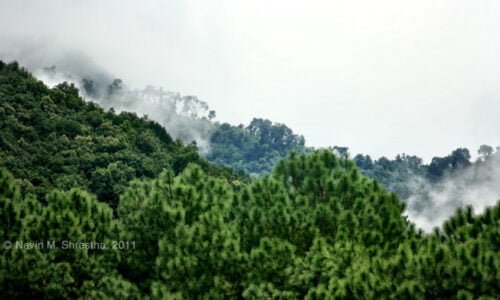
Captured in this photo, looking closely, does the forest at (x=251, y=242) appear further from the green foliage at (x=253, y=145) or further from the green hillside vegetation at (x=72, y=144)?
the green foliage at (x=253, y=145)

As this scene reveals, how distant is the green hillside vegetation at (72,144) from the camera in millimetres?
41562

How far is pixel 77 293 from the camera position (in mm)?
15086

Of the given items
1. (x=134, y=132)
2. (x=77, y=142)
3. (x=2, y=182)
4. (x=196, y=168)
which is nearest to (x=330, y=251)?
(x=196, y=168)

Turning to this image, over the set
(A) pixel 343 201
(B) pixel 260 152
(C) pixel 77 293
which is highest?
(B) pixel 260 152

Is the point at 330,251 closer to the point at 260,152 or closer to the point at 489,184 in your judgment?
the point at 489,184

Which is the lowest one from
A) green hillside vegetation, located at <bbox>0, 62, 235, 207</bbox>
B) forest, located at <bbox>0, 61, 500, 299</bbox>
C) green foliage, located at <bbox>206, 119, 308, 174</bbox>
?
forest, located at <bbox>0, 61, 500, 299</bbox>

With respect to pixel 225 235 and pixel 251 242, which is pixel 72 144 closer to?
pixel 251 242

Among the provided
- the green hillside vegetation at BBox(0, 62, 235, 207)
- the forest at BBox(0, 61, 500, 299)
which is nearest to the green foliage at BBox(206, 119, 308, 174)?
the green hillside vegetation at BBox(0, 62, 235, 207)

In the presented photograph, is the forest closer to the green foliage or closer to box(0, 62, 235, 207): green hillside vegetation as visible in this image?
box(0, 62, 235, 207): green hillside vegetation

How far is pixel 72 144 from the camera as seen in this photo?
46.4m

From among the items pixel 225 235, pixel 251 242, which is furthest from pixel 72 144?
pixel 225 235

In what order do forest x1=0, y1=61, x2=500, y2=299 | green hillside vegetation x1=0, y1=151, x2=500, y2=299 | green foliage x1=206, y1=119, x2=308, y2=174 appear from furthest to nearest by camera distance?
green foliage x1=206, y1=119, x2=308, y2=174, green hillside vegetation x1=0, y1=151, x2=500, y2=299, forest x1=0, y1=61, x2=500, y2=299

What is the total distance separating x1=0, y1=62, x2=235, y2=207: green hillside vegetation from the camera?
41.6 meters

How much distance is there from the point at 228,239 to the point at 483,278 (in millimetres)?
5518
